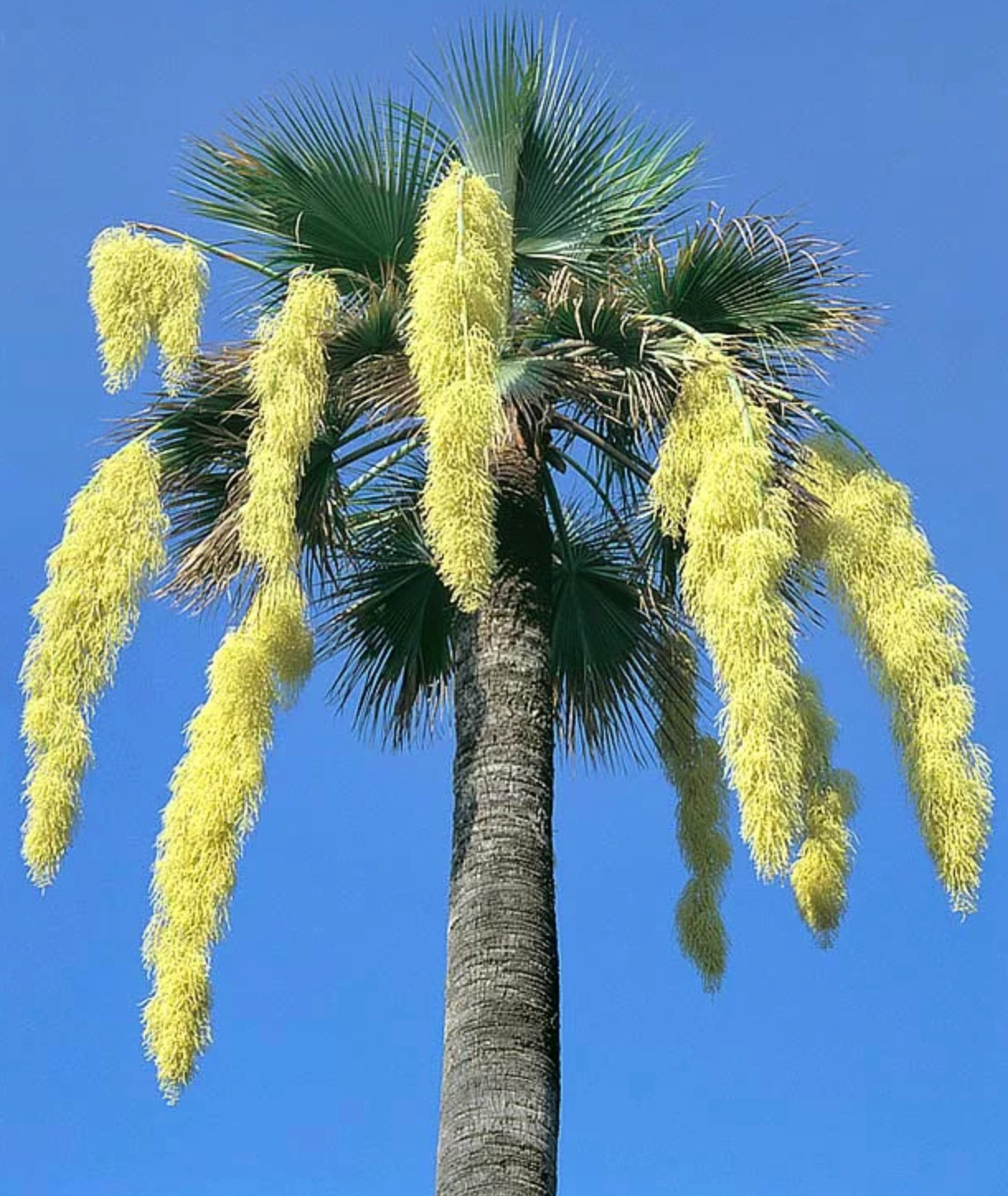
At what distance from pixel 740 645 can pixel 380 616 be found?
160 inches

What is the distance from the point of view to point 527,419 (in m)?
11.5

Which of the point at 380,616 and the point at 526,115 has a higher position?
the point at 526,115

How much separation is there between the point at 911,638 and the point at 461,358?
264 cm

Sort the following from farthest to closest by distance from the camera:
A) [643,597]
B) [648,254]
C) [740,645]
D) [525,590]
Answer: [643,597] → [648,254] → [525,590] → [740,645]

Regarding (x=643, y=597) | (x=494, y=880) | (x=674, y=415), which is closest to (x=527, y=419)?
(x=674, y=415)

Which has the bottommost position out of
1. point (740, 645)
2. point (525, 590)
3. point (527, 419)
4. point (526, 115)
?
point (740, 645)

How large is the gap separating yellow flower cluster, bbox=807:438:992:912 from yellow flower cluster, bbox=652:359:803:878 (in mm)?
345

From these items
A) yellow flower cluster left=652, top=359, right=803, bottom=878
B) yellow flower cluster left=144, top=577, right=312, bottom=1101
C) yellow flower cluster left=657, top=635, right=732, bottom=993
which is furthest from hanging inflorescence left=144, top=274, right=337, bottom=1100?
yellow flower cluster left=657, top=635, right=732, bottom=993

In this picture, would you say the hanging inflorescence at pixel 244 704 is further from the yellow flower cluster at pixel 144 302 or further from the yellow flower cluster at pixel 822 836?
the yellow flower cluster at pixel 822 836

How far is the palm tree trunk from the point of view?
370 inches

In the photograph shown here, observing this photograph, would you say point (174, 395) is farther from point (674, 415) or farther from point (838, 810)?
point (838, 810)

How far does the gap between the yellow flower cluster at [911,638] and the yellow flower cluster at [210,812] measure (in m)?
2.86

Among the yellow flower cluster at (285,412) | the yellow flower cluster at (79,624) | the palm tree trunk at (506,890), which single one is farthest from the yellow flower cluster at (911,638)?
the yellow flower cluster at (79,624)

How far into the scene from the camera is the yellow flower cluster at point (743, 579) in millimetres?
9336
